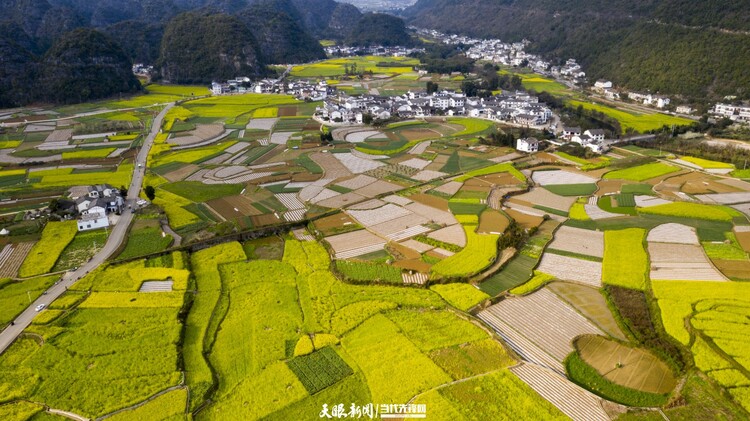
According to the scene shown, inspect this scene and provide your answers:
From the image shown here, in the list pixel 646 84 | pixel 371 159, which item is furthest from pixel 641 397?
pixel 646 84

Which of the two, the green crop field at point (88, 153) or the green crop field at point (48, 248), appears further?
the green crop field at point (88, 153)

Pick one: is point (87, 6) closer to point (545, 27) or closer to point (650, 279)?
point (545, 27)

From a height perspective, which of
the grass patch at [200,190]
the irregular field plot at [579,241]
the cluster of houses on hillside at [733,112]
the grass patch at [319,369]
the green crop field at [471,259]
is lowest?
the grass patch at [200,190]

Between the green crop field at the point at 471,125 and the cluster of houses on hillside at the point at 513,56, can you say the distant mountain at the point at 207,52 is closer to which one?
the green crop field at the point at 471,125

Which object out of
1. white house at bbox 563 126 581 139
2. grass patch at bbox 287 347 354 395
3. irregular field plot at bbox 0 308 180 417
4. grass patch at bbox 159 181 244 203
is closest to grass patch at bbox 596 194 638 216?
white house at bbox 563 126 581 139

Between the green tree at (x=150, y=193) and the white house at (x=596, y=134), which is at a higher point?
the white house at (x=596, y=134)

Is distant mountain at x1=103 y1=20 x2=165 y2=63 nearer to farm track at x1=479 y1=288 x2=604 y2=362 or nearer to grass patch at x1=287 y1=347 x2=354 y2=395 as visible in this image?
grass patch at x1=287 y1=347 x2=354 y2=395

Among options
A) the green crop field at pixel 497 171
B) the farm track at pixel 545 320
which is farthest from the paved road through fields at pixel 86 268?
the green crop field at pixel 497 171
